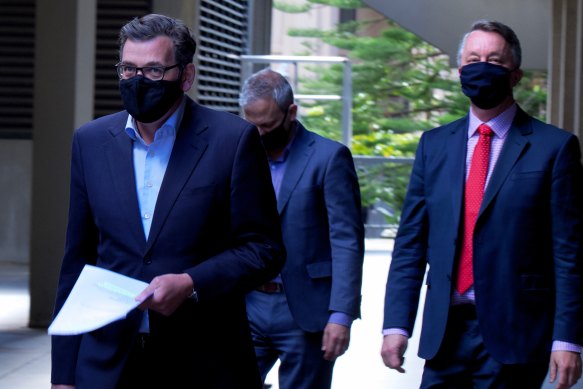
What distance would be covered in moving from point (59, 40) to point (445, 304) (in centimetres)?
798

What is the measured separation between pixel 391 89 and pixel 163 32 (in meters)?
29.7

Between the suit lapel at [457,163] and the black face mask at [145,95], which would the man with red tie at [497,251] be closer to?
the suit lapel at [457,163]

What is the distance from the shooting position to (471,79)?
4.86m

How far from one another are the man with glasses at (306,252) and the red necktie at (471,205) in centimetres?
112

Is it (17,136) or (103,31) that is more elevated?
(103,31)

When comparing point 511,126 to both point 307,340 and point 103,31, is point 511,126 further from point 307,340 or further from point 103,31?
point 103,31

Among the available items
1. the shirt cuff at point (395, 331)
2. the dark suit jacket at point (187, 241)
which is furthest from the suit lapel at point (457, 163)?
the dark suit jacket at point (187, 241)

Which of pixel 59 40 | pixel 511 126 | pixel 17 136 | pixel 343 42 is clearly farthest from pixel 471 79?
pixel 343 42

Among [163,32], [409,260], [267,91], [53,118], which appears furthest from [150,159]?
[53,118]

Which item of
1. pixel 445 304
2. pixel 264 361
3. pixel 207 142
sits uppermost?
pixel 207 142

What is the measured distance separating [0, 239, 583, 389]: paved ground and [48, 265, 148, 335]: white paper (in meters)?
5.93

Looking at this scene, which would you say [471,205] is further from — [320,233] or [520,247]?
[320,233]

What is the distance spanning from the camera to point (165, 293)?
3.60 meters

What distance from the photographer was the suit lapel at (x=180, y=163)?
3.83 metres
